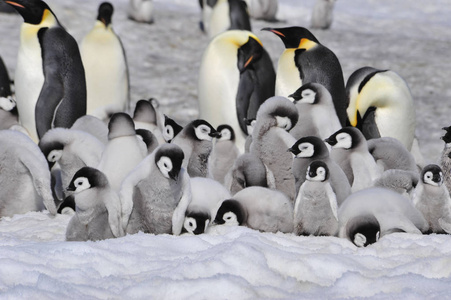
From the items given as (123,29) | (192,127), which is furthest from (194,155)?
(123,29)

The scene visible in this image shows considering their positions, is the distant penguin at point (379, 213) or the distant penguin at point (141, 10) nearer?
the distant penguin at point (379, 213)

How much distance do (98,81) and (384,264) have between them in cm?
580

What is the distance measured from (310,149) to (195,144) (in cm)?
110

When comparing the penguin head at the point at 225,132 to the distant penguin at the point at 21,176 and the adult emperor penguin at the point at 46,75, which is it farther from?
the adult emperor penguin at the point at 46,75

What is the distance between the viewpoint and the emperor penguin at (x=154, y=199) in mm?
4160

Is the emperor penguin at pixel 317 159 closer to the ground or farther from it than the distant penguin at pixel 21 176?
farther from it

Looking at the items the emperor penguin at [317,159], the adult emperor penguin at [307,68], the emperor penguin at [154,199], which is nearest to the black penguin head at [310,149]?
the emperor penguin at [317,159]

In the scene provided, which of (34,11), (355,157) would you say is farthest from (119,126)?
(34,11)

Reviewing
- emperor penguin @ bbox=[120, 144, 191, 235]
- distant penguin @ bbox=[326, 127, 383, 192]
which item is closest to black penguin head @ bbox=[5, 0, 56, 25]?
distant penguin @ bbox=[326, 127, 383, 192]

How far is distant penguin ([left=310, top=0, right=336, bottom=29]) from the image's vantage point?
57.9 ft

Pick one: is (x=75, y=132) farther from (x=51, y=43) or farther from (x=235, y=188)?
(x=51, y=43)

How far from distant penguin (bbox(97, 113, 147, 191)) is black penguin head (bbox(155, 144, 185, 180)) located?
2.10 ft

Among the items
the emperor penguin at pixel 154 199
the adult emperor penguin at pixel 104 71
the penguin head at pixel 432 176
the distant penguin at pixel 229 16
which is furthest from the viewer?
the distant penguin at pixel 229 16

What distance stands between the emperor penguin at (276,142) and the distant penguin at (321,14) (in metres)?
12.8
